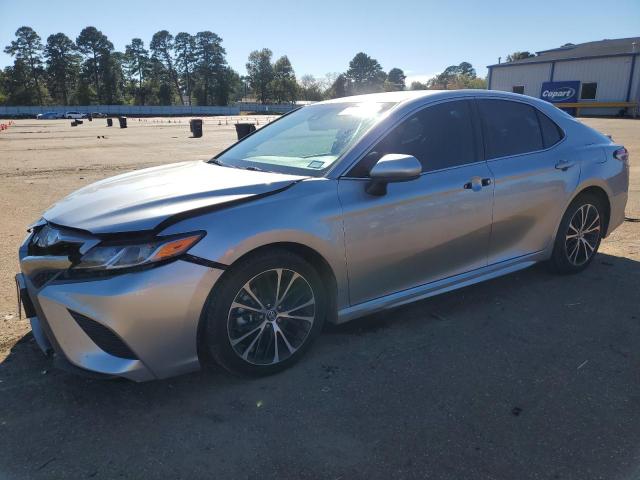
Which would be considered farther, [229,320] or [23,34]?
[23,34]

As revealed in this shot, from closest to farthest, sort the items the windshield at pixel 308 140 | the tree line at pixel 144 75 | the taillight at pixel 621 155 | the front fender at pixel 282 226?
the front fender at pixel 282 226, the windshield at pixel 308 140, the taillight at pixel 621 155, the tree line at pixel 144 75

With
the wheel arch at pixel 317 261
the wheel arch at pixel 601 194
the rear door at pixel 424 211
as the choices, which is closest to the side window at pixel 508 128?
the rear door at pixel 424 211

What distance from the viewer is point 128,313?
2396mm

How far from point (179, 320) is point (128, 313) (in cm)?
26

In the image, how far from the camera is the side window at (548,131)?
423 centimetres

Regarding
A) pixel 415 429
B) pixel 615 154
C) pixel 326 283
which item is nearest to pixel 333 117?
pixel 326 283

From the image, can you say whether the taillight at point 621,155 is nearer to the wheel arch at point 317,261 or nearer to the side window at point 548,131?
the side window at point 548,131

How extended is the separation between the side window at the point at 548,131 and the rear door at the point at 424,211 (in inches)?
34.0

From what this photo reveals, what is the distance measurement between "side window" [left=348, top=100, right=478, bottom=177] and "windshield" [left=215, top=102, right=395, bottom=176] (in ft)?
0.62

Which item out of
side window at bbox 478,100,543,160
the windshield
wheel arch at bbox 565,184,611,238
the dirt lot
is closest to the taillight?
wheel arch at bbox 565,184,611,238

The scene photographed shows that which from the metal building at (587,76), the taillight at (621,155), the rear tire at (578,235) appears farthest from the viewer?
the metal building at (587,76)

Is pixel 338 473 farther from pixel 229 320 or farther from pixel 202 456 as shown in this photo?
pixel 229 320

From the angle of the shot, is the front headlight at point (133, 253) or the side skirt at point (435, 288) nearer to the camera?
the front headlight at point (133, 253)

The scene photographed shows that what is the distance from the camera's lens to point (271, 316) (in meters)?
2.91
